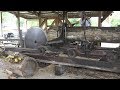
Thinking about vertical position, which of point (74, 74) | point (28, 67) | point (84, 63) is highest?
point (84, 63)

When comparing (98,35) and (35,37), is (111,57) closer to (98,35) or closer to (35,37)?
(98,35)

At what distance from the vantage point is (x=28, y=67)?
16.6 feet

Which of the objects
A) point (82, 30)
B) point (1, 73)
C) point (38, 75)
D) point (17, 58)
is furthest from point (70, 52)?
point (1, 73)

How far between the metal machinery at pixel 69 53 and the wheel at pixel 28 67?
437mm

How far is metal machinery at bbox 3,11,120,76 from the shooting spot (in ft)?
15.5

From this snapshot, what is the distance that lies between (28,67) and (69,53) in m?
1.43

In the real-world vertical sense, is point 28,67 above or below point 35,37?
below

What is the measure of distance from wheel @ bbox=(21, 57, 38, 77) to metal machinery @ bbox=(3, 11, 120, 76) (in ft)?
1.43

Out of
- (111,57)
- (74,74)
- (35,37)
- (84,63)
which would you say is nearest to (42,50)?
(35,37)

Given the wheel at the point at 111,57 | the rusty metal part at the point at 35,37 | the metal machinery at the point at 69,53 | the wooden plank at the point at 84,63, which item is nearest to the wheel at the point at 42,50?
the metal machinery at the point at 69,53

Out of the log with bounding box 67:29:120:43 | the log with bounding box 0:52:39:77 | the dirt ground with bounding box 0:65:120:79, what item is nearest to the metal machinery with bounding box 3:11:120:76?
the log with bounding box 67:29:120:43

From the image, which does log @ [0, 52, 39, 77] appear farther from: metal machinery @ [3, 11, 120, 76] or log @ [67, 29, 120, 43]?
log @ [67, 29, 120, 43]
